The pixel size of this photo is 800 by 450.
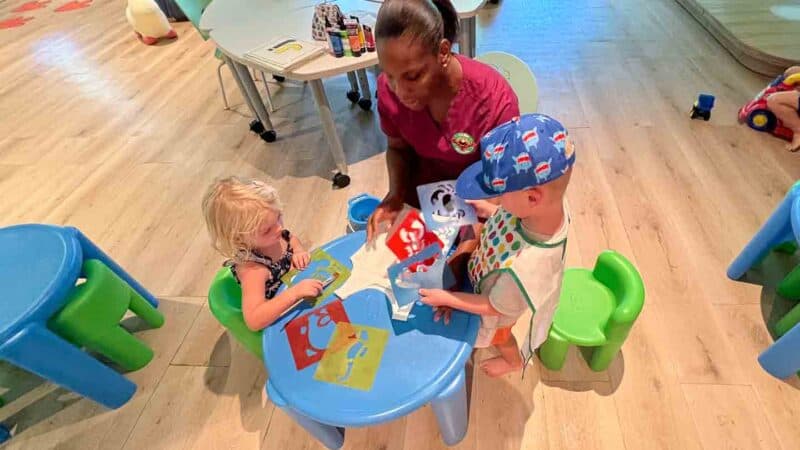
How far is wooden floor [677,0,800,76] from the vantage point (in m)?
2.50

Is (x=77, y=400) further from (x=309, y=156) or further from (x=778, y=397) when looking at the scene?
(x=778, y=397)

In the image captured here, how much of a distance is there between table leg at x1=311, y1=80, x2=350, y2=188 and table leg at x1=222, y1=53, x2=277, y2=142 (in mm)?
500

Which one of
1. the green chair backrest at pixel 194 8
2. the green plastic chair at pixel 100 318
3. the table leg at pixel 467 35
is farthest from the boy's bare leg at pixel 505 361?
the green chair backrest at pixel 194 8

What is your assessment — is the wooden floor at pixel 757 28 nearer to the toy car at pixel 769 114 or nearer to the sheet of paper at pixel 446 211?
the toy car at pixel 769 114

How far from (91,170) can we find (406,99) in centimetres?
236

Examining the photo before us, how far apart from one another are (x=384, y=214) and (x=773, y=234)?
124 centimetres

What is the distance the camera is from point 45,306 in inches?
45.9

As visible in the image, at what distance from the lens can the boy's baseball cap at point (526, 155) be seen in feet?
2.30

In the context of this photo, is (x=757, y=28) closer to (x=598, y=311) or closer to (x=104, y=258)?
(x=598, y=311)

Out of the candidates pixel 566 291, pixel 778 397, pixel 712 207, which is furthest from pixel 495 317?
pixel 712 207

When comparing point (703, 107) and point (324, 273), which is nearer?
point (324, 273)

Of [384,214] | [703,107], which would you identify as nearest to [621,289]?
[384,214]

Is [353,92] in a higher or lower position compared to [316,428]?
lower

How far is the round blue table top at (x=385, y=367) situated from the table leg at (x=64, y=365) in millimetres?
630
